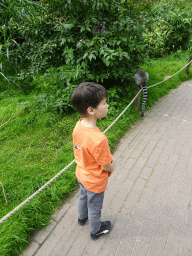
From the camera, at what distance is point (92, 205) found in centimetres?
159

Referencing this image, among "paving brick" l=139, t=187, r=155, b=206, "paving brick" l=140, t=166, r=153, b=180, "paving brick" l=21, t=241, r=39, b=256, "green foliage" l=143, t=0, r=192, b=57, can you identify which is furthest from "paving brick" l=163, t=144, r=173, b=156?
"green foliage" l=143, t=0, r=192, b=57

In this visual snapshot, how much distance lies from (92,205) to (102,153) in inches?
25.9

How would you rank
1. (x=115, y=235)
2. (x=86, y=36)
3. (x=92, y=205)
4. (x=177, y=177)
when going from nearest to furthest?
(x=92, y=205), (x=115, y=235), (x=177, y=177), (x=86, y=36)

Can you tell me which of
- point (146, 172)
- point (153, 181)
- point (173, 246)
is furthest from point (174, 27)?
point (173, 246)

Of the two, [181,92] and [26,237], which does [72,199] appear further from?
[181,92]

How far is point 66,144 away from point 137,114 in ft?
6.27

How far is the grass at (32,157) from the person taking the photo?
1.94 meters

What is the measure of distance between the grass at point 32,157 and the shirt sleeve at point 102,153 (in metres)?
1.30

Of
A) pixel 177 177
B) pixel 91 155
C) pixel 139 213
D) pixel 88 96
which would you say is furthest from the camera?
pixel 177 177

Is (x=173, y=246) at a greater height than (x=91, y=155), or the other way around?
(x=91, y=155)

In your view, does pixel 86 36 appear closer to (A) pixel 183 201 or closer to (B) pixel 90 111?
(B) pixel 90 111

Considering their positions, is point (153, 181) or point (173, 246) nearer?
point (173, 246)

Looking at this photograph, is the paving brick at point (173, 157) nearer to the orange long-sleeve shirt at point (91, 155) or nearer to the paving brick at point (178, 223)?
the paving brick at point (178, 223)

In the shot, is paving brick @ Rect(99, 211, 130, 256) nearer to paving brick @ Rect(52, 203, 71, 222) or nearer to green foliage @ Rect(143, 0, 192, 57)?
paving brick @ Rect(52, 203, 71, 222)
